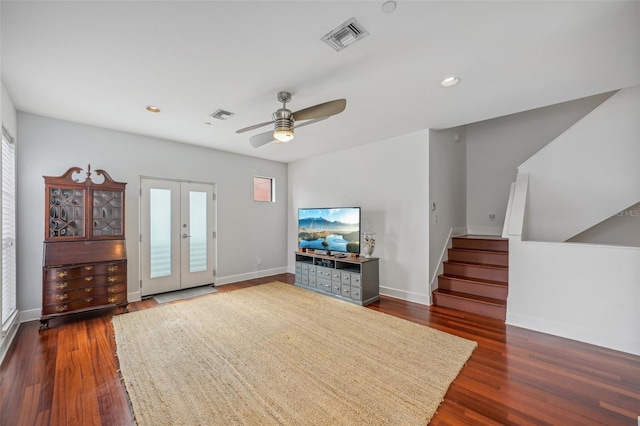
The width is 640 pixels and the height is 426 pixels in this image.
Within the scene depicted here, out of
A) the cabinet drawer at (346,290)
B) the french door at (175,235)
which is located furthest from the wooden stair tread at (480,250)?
the french door at (175,235)

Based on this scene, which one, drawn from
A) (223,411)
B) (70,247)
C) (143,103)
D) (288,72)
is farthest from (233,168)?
(223,411)

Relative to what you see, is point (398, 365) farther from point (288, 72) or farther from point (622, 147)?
point (622, 147)

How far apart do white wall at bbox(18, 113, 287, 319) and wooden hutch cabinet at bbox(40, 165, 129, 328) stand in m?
0.37

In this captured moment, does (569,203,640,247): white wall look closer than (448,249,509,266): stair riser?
Yes

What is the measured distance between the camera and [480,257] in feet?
14.1

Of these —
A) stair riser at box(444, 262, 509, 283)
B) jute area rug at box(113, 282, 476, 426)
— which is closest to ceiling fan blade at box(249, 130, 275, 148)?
jute area rug at box(113, 282, 476, 426)

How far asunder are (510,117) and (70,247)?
24.2 feet

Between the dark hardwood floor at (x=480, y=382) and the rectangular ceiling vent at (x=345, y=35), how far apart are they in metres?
2.71

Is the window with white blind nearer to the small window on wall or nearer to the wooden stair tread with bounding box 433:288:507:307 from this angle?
the small window on wall

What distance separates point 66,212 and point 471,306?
18.4ft

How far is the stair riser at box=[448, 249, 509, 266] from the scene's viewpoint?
13.5 feet

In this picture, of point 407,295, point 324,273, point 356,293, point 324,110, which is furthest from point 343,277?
point 324,110

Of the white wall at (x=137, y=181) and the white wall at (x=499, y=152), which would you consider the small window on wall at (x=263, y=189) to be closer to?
the white wall at (x=137, y=181)

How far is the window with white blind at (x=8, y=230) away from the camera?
305 cm
